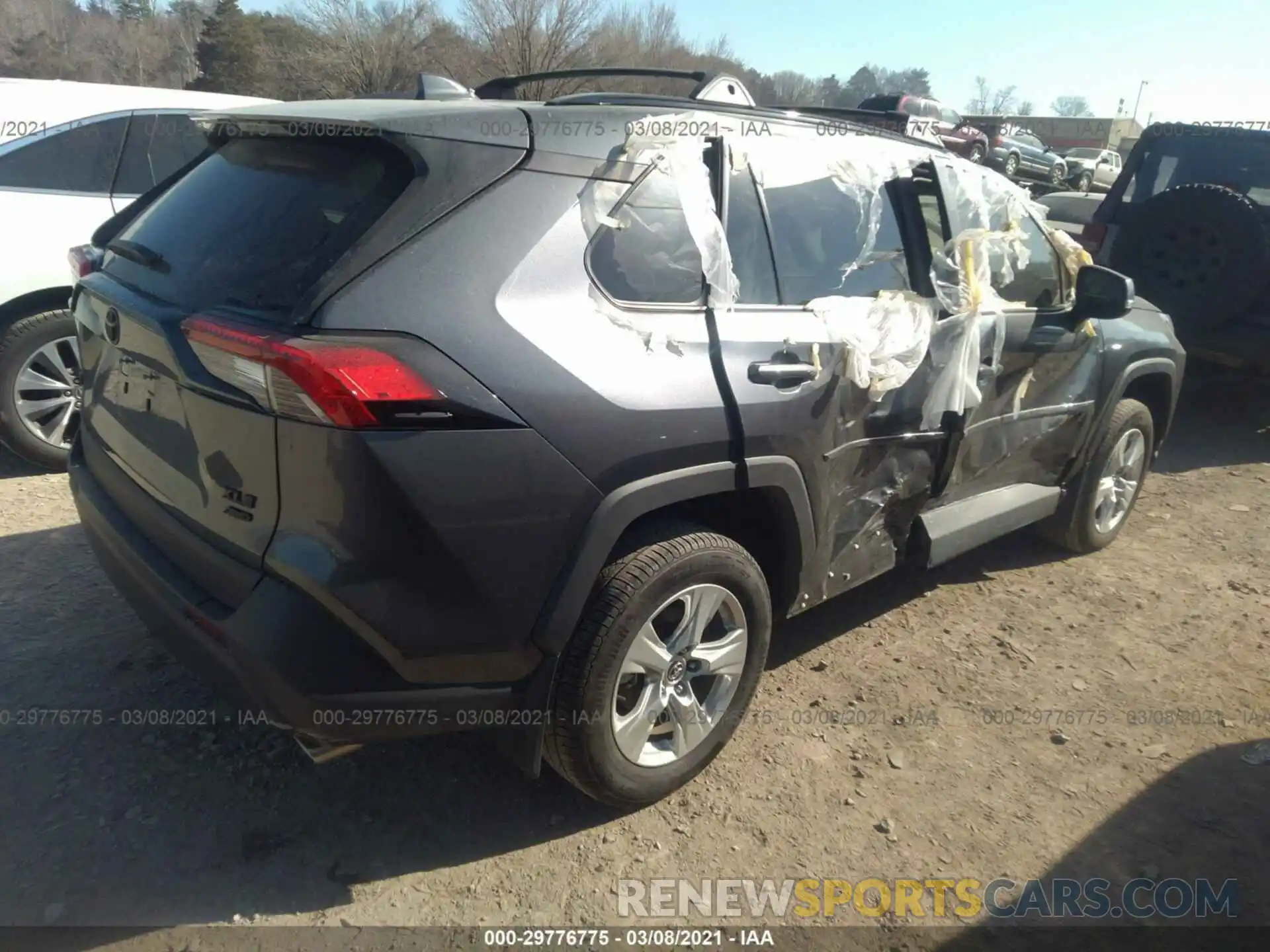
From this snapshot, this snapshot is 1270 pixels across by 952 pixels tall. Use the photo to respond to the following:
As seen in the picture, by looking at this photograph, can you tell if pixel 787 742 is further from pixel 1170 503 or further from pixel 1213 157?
pixel 1213 157

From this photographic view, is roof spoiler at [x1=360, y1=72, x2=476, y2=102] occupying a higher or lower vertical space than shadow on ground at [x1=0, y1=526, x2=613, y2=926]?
higher

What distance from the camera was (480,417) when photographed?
6.73 feet

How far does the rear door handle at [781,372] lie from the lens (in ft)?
8.48

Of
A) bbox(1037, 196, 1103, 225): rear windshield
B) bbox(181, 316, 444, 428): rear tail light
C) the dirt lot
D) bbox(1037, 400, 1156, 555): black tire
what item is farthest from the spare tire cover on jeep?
bbox(1037, 196, 1103, 225): rear windshield

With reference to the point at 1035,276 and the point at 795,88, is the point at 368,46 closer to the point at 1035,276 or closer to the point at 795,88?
the point at 795,88

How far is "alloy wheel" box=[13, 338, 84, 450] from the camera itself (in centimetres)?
450

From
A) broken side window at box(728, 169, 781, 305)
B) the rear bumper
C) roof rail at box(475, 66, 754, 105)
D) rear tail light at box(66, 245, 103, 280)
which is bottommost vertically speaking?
the rear bumper

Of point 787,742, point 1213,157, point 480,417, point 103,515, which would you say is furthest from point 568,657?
point 1213,157

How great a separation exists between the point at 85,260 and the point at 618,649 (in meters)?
2.08

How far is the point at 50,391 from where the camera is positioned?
4.60m

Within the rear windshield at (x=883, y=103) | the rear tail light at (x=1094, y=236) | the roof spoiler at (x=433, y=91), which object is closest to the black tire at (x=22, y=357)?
the roof spoiler at (x=433, y=91)

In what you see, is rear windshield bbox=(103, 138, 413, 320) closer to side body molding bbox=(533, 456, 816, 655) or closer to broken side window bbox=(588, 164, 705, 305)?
broken side window bbox=(588, 164, 705, 305)

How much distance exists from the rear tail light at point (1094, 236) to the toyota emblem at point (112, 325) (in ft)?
22.6

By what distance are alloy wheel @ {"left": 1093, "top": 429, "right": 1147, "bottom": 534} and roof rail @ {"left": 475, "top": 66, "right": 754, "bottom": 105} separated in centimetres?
257
